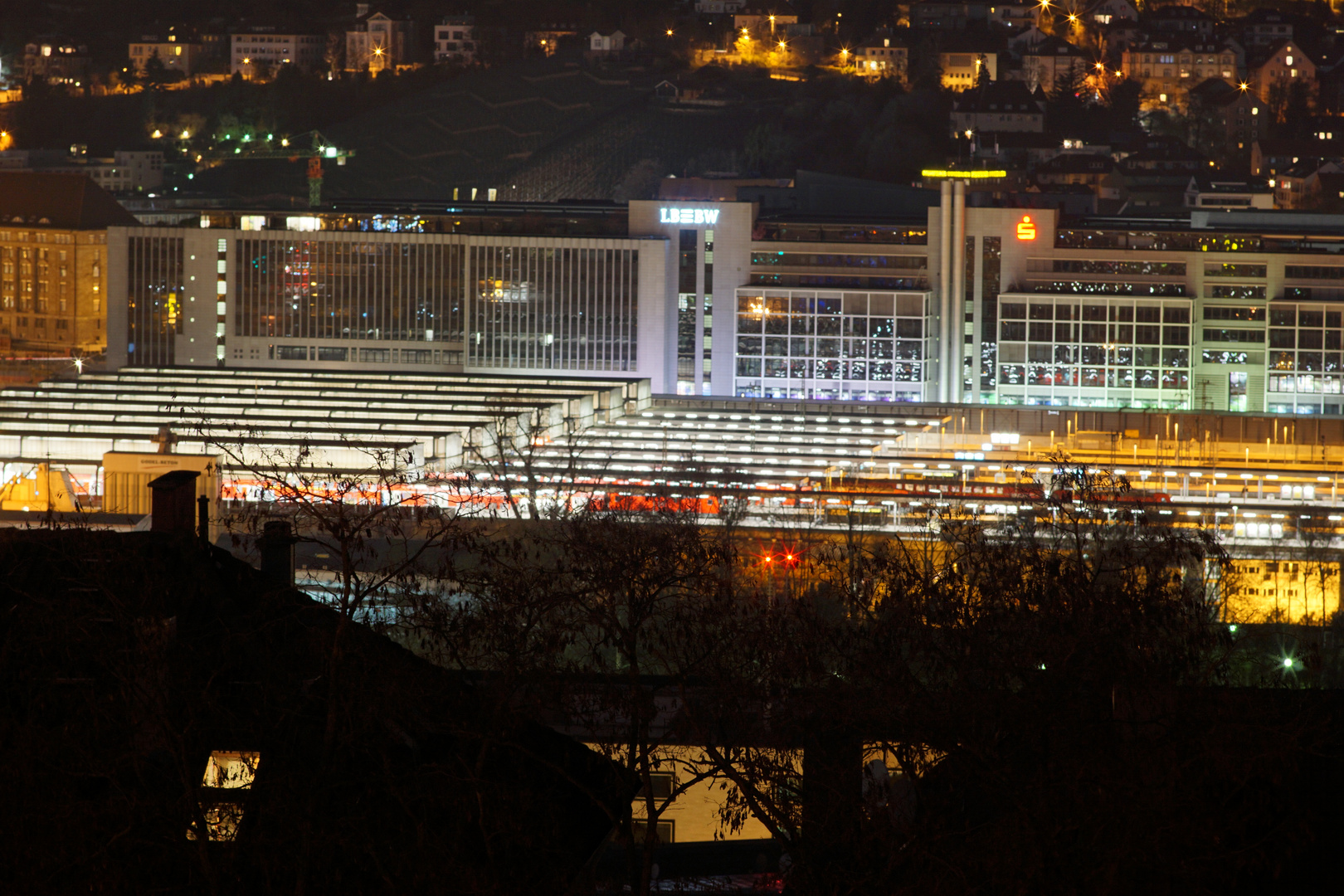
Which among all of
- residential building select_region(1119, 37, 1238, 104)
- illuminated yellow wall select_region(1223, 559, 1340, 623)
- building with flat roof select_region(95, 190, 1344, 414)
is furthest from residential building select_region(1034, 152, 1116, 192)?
illuminated yellow wall select_region(1223, 559, 1340, 623)

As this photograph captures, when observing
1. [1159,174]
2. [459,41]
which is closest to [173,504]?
[1159,174]

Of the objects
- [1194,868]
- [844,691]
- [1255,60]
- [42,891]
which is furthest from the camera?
[1255,60]

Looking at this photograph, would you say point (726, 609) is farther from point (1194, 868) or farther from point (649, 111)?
point (649, 111)

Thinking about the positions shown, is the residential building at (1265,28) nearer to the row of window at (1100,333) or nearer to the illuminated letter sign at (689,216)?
the row of window at (1100,333)

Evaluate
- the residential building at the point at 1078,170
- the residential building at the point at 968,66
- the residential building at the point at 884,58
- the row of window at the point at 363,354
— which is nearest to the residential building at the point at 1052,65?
the residential building at the point at 968,66

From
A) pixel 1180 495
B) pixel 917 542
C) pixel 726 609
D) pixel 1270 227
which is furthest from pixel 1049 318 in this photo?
pixel 726 609

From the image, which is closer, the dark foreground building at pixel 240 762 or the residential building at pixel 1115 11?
the dark foreground building at pixel 240 762

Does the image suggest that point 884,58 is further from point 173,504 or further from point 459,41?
point 173,504
